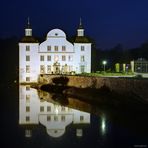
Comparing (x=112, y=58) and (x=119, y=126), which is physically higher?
(x=112, y=58)

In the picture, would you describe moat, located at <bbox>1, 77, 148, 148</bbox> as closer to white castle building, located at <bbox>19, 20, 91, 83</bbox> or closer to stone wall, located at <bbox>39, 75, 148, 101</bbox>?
stone wall, located at <bbox>39, 75, 148, 101</bbox>

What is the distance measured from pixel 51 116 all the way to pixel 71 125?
2897 mm

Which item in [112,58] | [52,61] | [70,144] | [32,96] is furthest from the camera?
[112,58]

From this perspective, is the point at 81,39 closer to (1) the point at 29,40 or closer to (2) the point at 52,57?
(2) the point at 52,57

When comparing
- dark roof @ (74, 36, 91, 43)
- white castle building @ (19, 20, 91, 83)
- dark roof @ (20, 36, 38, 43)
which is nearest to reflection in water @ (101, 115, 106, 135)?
white castle building @ (19, 20, 91, 83)

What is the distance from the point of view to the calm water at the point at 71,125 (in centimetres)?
1348

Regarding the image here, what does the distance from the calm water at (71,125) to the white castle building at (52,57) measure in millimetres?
16993

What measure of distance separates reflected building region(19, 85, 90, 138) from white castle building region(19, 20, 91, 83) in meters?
16.3

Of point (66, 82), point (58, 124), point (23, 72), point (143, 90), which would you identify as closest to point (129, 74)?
point (66, 82)

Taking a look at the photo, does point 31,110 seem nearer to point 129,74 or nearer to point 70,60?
point 129,74

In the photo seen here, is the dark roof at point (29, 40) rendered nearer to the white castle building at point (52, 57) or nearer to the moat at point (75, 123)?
the white castle building at point (52, 57)

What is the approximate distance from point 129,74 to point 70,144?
2426cm

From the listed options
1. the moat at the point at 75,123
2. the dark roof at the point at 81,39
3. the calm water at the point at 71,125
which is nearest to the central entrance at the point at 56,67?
the dark roof at the point at 81,39

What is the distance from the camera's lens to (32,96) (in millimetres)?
29906
